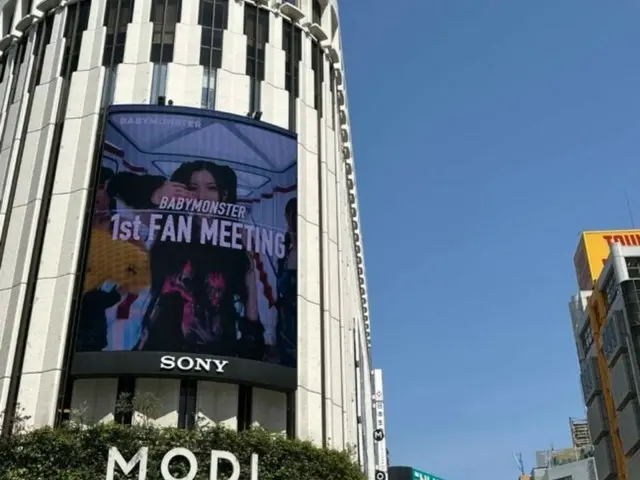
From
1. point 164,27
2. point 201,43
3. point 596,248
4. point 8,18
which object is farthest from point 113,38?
point 596,248

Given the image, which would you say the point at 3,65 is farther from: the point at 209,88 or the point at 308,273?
the point at 308,273

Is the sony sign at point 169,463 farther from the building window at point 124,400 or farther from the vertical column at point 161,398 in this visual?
the vertical column at point 161,398

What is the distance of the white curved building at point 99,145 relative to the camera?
31078 millimetres

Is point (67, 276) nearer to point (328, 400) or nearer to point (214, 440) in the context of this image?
point (214, 440)

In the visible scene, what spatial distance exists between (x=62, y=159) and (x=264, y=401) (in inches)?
527

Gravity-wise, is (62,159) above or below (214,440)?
above

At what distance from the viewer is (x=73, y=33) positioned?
39219 mm

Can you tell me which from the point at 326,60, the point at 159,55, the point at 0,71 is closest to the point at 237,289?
the point at 159,55

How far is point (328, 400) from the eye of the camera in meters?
33.8

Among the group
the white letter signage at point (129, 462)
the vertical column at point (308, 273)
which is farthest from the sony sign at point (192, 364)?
the white letter signage at point (129, 462)

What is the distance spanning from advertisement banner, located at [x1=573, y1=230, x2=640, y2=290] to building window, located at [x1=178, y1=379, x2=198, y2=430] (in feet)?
218

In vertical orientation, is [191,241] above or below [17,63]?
below

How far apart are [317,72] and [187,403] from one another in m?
19.0

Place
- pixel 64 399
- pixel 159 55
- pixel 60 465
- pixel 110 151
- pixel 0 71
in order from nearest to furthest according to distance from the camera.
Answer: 1. pixel 60 465
2. pixel 64 399
3. pixel 110 151
4. pixel 159 55
5. pixel 0 71
